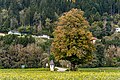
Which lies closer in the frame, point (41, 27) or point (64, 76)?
point (64, 76)

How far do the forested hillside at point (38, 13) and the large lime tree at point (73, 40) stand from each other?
80.8 m

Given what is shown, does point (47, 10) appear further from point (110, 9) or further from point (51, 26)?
point (110, 9)

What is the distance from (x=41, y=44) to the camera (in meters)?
91.8

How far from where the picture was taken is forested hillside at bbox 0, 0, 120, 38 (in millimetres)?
131575

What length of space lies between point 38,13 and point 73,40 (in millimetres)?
99919

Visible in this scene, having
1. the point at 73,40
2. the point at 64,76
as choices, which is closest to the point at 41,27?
the point at 73,40

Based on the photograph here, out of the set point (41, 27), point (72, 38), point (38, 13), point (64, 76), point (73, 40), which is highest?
point (38, 13)

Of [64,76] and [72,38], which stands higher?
[72,38]

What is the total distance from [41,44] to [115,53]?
62.1ft

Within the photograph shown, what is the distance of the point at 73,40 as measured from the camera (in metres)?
40.9

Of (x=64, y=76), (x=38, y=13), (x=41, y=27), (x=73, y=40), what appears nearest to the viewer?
(x=64, y=76)

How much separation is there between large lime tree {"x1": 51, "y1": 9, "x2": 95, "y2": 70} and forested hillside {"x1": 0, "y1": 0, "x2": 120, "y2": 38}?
80.8 m

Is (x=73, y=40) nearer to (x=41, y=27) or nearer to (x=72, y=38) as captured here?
(x=72, y=38)

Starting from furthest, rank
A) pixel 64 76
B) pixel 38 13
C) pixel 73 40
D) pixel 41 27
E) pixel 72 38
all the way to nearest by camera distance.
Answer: pixel 38 13, pixel 41 27, pixel 72 38, pixel 73 40, pixel 64 76
